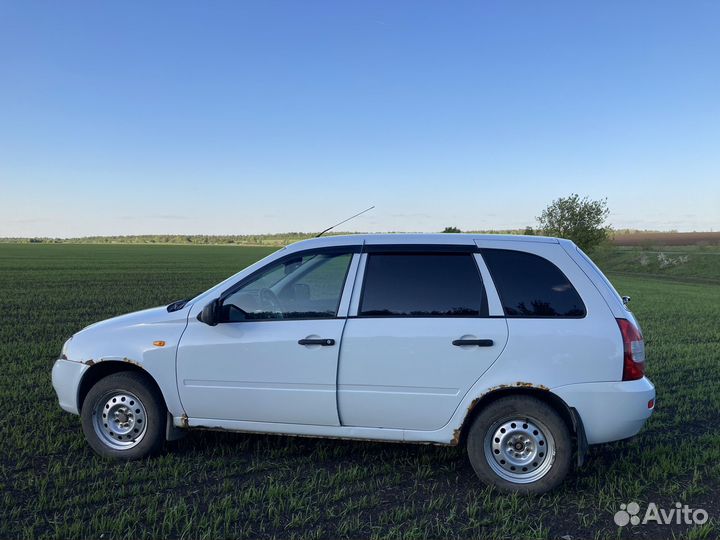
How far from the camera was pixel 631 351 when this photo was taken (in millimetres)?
3791

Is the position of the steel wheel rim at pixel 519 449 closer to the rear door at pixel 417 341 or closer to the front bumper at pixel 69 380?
the rear door at pixel 417 341

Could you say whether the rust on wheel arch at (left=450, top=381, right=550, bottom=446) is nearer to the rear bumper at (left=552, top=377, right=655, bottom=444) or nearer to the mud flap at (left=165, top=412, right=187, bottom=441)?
the rear bumper at (left=552, top=377, right=655, bottom=444)

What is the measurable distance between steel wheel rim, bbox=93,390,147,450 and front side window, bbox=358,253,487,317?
207 centimetres

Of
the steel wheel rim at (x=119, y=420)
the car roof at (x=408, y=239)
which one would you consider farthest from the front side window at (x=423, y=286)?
the steel wheel rim at (x=119, y=420)

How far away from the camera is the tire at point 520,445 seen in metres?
3.86

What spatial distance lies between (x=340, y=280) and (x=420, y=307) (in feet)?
2.19

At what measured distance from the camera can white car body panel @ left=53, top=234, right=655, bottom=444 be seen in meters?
3.81

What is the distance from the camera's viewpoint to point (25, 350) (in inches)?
352

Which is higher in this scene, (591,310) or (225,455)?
(591,310)

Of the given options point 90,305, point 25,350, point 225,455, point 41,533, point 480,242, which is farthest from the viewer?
point 90,305

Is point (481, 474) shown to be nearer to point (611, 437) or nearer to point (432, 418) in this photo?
point (432, 418)

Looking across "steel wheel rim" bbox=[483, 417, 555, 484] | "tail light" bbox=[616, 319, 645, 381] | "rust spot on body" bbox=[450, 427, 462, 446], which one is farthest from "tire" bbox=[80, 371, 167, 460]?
"tail light" bbox=[616, 319, 645, 381]

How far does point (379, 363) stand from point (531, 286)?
4.09ft

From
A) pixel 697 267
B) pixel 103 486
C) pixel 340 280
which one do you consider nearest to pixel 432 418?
pixel 340 280
